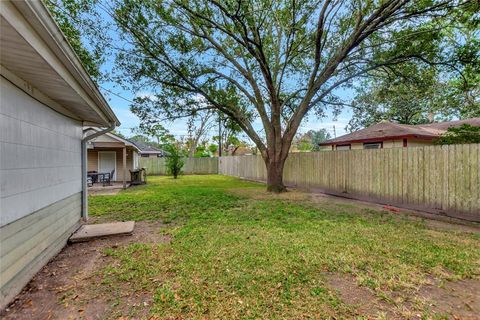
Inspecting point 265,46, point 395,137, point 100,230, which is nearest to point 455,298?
point 100,230

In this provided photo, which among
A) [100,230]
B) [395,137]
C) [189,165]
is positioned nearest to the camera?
[100,230]

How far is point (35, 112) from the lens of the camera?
3162mm

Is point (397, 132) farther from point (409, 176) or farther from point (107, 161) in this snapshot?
point (107, 161)

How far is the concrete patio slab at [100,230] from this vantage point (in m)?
4.37

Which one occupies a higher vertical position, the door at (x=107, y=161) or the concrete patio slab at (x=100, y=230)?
the door at (x=107, y=161)

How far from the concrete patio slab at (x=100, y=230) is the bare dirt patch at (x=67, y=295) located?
426mm

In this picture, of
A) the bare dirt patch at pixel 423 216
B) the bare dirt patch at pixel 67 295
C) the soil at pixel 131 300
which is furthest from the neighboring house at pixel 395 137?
the bare dirt patch at pixel 67 295

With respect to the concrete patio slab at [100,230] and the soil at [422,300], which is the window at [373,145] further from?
the concrete patio slab at [100,230]

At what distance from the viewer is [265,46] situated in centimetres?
1070

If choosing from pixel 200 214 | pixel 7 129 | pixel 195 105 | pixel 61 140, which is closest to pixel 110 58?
pixel 195 105

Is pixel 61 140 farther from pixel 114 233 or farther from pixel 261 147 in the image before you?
pixel 261 147

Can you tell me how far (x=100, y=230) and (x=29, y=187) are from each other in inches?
82.3

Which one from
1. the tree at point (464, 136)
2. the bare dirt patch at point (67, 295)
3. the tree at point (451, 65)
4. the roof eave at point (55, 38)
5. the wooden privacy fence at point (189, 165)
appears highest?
the tree at point (451, 65)

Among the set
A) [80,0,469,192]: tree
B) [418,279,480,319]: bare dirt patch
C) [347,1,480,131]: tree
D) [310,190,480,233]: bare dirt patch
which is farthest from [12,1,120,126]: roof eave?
[347,1,480,131]: tree
